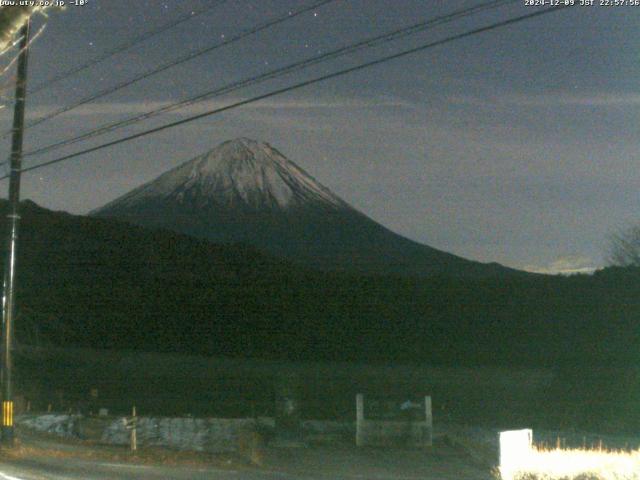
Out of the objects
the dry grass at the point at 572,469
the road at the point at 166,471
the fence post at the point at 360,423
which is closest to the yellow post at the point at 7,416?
the road at the point at 166,471

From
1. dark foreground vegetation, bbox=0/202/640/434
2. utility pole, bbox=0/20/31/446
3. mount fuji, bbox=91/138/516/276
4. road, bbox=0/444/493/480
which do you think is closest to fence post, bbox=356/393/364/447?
road, bbox=0/444/493/480

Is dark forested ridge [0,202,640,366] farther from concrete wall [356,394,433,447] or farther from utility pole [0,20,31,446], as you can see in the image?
utility pole [0,20,31,446]

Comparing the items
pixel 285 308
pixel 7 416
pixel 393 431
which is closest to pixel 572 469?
pixel 7 416

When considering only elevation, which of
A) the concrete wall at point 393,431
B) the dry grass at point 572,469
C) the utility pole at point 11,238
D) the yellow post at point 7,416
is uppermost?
the utility pole at point 11,238

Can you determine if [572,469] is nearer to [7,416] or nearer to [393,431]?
[7,416]

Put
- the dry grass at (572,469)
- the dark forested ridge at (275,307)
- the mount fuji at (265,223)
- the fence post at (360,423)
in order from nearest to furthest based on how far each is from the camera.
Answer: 1. the dry grass at (572,469)
2. the fence post at (360,423)
3. the dark forested ridge at (275,307)
4. the mount fuji at (265,223)

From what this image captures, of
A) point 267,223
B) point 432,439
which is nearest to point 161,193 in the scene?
point 267,223

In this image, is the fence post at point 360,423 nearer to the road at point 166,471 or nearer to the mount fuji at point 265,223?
the road at point 166,471

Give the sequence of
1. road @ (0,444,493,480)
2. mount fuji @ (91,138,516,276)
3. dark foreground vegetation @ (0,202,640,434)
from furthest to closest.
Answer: mount fuji @ (91,138,516,276), dark foreground vegetation @ (0,202,640,434), road @ (0,444,493,480)

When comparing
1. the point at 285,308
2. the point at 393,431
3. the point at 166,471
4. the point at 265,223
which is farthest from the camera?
the point at 265,223
